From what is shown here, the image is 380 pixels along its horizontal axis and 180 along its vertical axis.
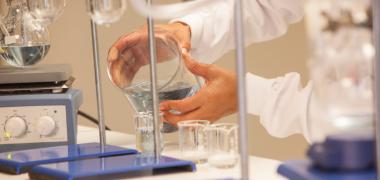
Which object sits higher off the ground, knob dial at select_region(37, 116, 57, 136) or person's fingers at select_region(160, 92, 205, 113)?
person's fingers at select_region(160, 92, 205, 113)

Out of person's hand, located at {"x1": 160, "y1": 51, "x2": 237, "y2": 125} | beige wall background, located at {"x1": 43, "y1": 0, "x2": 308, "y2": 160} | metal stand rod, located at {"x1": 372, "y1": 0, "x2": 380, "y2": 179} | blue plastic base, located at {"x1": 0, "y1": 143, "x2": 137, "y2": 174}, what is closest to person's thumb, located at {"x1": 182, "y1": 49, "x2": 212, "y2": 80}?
person's hand, located at {"x1": 160, "y1": 51, "x2": 237, "y2": 125}

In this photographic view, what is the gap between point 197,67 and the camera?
1.56 meters

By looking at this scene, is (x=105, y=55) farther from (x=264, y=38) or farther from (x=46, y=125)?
(x=46, y=125)

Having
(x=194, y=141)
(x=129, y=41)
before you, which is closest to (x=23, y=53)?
(x=129, y=41)

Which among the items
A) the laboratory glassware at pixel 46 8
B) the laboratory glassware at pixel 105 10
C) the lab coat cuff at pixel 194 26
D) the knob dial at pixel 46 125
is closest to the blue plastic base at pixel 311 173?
the laboratory glassware at pixel 105 10

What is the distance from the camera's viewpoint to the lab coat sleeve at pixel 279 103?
69.2 inches

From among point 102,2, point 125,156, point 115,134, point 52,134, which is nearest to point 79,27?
point 115,134

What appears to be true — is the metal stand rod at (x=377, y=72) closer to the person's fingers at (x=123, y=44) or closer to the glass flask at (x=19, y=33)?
the person's fingers at (x=123, y=44)

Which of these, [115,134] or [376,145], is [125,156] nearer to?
[115,134]

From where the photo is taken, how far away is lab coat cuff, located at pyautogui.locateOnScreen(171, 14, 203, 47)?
1.85 metres

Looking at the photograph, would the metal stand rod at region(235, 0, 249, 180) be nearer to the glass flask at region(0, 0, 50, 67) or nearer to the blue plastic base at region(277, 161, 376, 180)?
the blue plastic base at region(277, 161, 376, 180)

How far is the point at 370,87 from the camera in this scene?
74 cm

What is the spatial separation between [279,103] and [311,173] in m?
1.04

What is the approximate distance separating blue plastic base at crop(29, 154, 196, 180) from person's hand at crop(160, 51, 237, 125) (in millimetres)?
209
